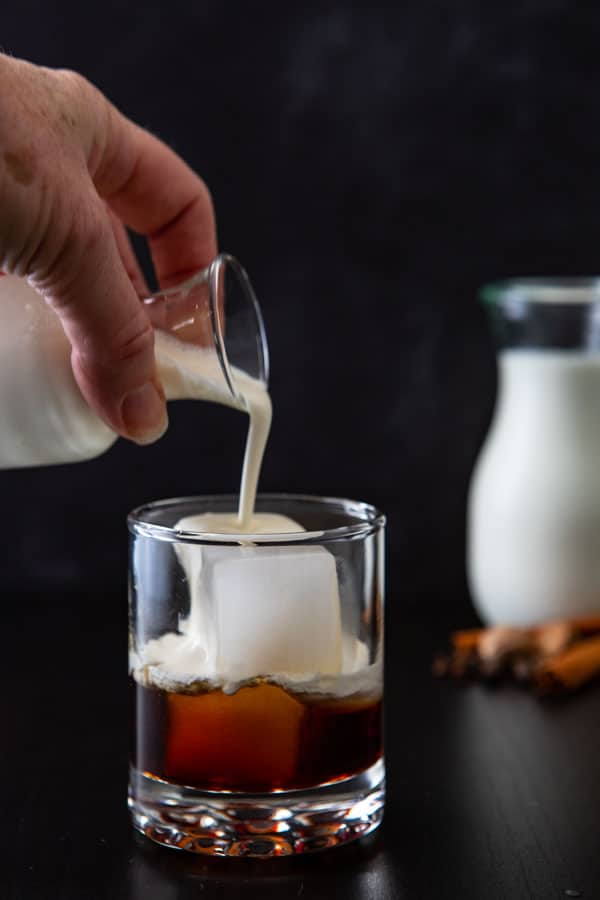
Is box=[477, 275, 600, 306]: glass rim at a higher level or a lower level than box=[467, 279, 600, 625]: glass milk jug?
higher

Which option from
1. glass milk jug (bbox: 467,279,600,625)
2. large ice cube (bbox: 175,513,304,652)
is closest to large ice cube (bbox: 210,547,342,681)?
large ice cube (bbox: 175,513,304,652)

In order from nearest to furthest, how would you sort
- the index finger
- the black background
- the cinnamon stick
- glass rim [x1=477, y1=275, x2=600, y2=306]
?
the index finger < the cinnamon stick < glass rim [x1=477, y1=275, x2=600, y2=306] < the black background

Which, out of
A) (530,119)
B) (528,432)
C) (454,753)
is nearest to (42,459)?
(454,753)

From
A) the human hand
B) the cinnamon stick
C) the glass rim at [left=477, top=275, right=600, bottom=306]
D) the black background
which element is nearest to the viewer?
the human hand

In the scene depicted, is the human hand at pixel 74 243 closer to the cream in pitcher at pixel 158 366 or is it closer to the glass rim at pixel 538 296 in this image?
the cream in pitcher at pixel 158 366

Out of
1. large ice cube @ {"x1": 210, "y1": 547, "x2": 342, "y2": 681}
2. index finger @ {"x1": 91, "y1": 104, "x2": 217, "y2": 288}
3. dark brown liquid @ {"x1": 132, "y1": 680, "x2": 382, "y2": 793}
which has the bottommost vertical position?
dark brown liquid @ {"x1": 132, "y1": 680, "x2": 382, "y2": 793}

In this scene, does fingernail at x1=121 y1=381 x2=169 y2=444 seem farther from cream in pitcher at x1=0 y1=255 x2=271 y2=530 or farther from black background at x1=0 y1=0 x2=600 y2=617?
black background at x1=0 y1=0 x2=600 y2=617
